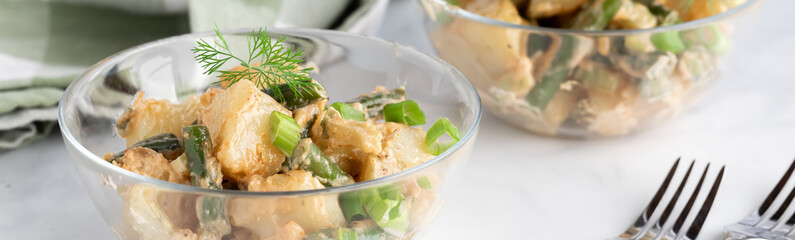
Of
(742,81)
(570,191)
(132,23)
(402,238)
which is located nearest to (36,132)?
(132,23)

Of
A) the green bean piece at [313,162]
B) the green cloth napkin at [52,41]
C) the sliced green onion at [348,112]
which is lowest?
the green cloth napkin at [52,41]

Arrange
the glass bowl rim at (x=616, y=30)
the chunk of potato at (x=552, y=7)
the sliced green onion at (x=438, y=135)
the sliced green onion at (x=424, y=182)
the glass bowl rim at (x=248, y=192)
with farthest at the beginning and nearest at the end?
the chunk of potato at (x=552, y=7), the glass bowl rim at (x=616, y=30), the sliced green onion at (x=438, y=135), the sliced green onion at (x=424, y=182), the glass bowl rim at (x=248, y=192)

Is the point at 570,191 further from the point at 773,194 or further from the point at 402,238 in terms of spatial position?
the point at 402,238

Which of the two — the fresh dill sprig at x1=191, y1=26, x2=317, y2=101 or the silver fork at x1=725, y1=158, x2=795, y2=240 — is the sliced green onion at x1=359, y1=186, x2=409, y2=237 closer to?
the fresh dill sprig at x1=191, y1=26, x2=317, y2=101

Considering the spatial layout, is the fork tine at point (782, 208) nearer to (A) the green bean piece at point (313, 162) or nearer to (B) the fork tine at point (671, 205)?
(B) the fork tine at point (671, 205)

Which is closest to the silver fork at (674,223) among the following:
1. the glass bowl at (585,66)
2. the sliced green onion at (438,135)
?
the glass bowl at (585,66)

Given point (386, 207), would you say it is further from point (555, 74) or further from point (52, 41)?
point (52, 41)

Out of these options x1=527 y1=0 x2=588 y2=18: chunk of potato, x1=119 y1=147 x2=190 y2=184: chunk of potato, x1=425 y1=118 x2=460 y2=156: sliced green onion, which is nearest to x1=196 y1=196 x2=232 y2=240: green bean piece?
x1=119 y1=147 x2=190 y2=184: chunk of potato
